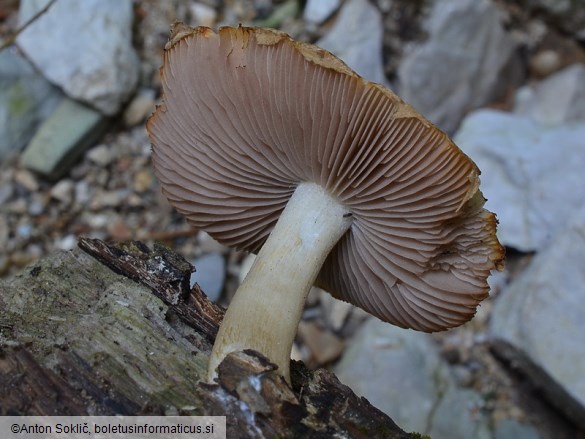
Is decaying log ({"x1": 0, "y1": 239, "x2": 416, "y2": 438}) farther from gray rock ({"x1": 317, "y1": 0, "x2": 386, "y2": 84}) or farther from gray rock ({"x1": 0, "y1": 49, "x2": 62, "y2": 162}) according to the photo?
gray rock ({"x1": 317, "y1": 0, "x2": 386, "y2": 84})

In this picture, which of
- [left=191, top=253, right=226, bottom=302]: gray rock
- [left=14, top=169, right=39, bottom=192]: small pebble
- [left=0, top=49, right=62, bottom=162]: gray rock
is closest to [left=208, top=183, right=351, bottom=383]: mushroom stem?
[left=191, top=253, right=226, bottom=302]: gray rock

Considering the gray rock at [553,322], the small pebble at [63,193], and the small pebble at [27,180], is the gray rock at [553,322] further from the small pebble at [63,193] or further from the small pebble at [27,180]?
the small pebble at [27,180]

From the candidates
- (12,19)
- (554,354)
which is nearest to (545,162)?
(554,354)

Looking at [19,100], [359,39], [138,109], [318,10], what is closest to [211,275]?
[138,109]

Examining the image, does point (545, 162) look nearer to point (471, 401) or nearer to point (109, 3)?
point (471, 401)

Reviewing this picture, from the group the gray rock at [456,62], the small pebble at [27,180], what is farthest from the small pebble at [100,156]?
the gray rock at [456,62]

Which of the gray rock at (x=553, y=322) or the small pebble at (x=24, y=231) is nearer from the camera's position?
the gray rock at (x=553, y=322)
